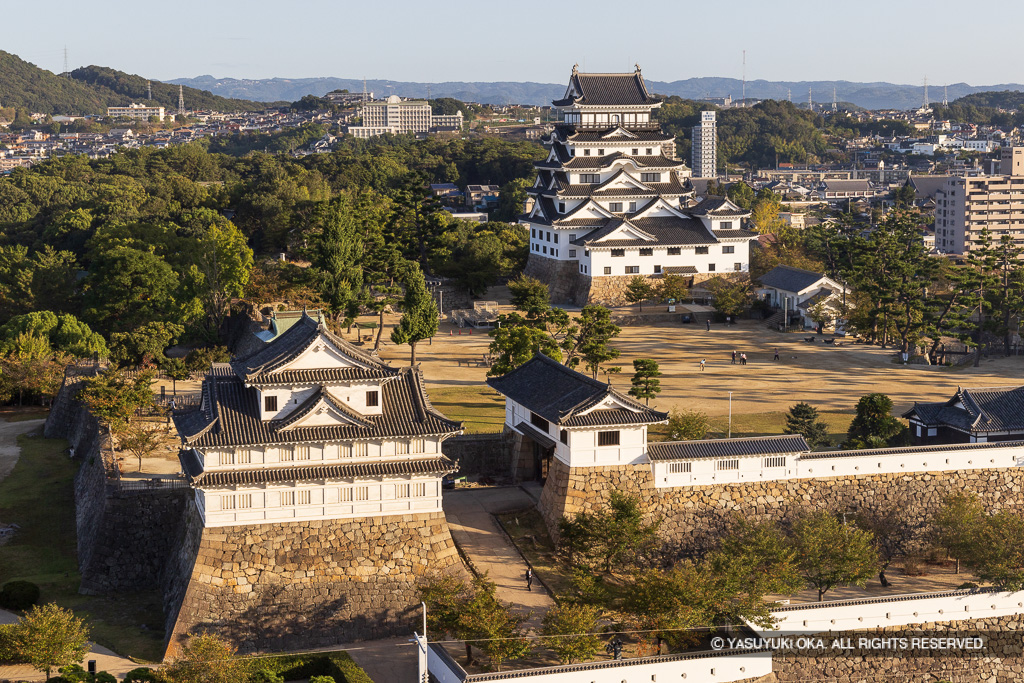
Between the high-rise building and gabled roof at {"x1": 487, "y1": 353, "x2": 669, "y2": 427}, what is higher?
the high-rise building

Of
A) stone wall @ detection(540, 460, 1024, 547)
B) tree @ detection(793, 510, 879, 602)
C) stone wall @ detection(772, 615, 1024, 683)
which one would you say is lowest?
stone wall @ detection(772, 615, 1024, 683)

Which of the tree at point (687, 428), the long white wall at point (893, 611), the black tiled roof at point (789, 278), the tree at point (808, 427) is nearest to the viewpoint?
the long white wall at point (893, 611)

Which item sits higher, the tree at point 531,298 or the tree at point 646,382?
the tree at point 531,298

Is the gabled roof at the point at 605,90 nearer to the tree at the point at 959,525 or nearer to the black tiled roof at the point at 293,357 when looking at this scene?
the tree at the point at 959,525

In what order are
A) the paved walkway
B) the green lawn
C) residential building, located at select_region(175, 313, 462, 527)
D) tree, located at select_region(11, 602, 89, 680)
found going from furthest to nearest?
the paved walkway → the green lawn → residential building, located at select_region(175, 313, 462, 527) → tree, located at select_region(11, 602, 89, 680)

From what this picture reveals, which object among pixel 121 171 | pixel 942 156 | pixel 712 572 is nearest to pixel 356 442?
pixel 712 572

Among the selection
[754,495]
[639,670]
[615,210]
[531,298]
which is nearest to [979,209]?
[615,210]

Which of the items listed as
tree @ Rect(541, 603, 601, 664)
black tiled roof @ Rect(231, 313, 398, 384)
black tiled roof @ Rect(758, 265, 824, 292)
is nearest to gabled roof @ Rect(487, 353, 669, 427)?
black tiled roof @ Rect(231, 313, 398, 384)

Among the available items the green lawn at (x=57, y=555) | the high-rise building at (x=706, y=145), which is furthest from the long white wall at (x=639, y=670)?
the high-rise building at (x=706, y=145)

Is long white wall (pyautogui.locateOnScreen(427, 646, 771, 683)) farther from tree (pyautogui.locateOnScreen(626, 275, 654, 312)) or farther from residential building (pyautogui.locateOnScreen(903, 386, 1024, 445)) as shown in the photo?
tree (pyautogui.locateOnScreen(626, 275, 654, 312))
